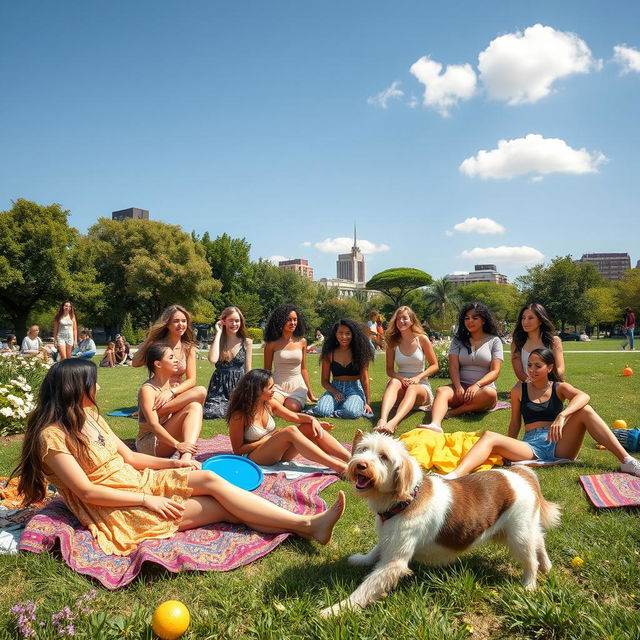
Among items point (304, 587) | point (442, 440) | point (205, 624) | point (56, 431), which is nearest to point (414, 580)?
point (304, 587)

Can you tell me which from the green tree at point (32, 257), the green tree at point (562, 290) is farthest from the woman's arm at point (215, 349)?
the green tree at point (562, 290)

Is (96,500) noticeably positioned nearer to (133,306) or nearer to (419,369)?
(419,369)

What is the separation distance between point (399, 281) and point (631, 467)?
7526 centimetres

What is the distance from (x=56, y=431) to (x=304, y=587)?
194cm

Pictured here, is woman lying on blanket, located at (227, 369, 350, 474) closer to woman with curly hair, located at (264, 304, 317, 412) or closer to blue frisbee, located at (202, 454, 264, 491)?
blue frisbee, located at (202, 454, 264, 491)

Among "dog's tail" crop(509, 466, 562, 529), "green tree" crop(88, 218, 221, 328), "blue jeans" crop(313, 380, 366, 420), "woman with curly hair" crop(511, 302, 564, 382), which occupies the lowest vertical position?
"blue jeans" crop(313, 380, 366, 420)

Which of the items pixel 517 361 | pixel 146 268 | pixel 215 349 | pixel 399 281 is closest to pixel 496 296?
pixel 399 281

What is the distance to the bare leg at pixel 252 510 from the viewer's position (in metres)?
3.59

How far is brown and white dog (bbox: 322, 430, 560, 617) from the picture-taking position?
110 inches

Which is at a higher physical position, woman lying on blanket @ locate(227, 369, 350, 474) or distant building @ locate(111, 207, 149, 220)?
distant building @ locate(111, 207, 149, 220)

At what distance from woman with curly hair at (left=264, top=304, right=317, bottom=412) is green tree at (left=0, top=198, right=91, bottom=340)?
31.6m

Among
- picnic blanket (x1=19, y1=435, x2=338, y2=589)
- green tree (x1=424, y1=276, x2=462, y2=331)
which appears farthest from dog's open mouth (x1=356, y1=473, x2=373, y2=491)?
green tree (x1=424, y1=276, x2=462, y2=331)

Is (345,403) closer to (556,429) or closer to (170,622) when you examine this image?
(556,429)

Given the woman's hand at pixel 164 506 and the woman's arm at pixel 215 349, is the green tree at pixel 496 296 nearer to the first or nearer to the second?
the woman's arm at pixel 215 349
